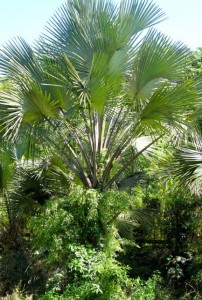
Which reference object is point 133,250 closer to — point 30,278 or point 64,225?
point 30,278

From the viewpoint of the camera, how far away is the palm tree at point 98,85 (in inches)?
265

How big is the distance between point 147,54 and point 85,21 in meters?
1.32

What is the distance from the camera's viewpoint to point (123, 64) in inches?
295

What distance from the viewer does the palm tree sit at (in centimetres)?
673

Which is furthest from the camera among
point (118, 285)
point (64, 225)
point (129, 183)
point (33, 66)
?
point (129, 183)

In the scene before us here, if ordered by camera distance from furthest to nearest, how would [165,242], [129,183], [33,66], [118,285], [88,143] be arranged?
1. [165,242]
2. [129,183]
3. [88,143]
4. [33,66]
5. [118,285]

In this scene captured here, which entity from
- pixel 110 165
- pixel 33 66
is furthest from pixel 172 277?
pixel 33 66

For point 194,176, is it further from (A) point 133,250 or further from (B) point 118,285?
(A) point 133,250

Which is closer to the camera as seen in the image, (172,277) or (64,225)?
(64,225)

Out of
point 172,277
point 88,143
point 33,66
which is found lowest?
point 172,277

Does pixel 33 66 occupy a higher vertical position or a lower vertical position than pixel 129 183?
higher

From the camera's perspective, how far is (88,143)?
26.6ft

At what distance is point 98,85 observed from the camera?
21.6 feet

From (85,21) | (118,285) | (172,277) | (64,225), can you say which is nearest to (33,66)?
(85,21)
